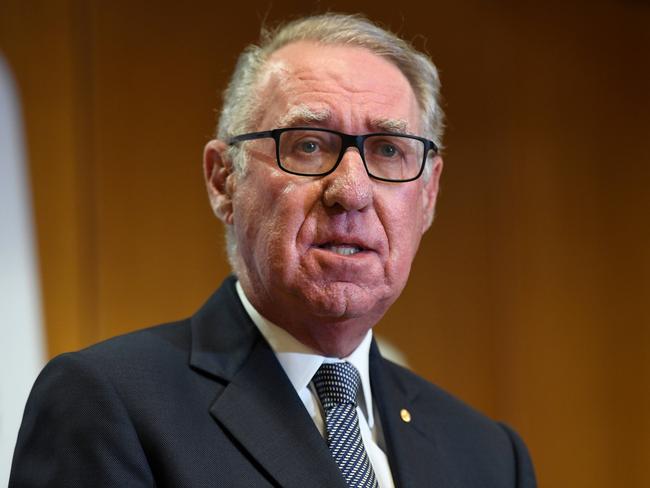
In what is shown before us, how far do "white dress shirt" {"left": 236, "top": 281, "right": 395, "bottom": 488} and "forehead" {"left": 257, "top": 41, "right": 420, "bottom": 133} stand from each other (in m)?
0.38

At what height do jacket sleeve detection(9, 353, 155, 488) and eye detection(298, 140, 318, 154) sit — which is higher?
eye detection(298, 140, 318, 154)

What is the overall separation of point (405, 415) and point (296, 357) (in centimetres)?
29

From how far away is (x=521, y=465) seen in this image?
1.98 m

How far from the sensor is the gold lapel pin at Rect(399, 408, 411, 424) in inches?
72.2

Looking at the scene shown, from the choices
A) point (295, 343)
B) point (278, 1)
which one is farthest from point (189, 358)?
point (278, 1)

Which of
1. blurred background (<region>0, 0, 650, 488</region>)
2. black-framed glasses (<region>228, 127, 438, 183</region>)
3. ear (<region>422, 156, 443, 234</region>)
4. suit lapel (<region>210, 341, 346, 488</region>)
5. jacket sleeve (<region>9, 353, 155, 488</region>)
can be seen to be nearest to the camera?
jacket sleeve (<region>9, 353, 155, 488</region>)

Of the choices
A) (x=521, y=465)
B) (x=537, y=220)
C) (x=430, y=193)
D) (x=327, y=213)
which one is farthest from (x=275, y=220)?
→ (x=537, y=220)

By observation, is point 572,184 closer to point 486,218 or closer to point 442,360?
point 486,218

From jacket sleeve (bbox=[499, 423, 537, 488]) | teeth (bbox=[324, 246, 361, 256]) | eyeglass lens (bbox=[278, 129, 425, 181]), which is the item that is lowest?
jacket sleeve (bbox=[499, 423, 537, 488])

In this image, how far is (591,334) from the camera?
11.6ft

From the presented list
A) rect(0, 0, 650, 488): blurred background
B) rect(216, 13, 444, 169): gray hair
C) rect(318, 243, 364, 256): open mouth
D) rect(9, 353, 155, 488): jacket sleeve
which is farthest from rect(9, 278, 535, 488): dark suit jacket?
rect(0, 0, 650, 488): blurred background

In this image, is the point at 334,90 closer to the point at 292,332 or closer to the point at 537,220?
the point at 292,332

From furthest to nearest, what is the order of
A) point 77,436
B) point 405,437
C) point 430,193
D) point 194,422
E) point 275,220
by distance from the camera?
point 430,193
point 405,437
point 275,220
point 194,422
point 77,436

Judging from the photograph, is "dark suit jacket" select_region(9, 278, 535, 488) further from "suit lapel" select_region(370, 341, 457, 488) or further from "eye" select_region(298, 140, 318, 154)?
"eye" select_region(298, 140, 318, 154)
